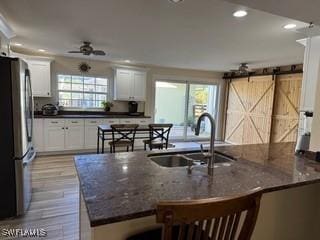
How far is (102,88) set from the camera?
257 inches

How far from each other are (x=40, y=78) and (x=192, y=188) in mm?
5332

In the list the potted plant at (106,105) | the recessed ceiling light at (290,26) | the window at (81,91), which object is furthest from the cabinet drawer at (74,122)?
the recessed ceiling light at (290,26)

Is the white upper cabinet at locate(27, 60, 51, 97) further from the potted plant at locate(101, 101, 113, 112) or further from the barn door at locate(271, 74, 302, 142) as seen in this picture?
the barn door at locate(271, 74, 302, 142)

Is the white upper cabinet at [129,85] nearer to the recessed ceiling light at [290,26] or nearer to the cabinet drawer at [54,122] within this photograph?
the cabinet drawer at [54,122]

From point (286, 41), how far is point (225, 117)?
15.3 feet

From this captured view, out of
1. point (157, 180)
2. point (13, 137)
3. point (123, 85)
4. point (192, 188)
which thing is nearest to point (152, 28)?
point (13, 137)

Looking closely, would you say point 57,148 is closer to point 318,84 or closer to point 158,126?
point 158,126

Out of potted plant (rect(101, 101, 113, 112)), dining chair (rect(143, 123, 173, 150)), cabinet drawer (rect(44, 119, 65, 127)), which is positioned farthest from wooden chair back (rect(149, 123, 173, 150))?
cabinet drawer (rect(44, 119, 65, 127))

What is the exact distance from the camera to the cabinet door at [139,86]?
649cm

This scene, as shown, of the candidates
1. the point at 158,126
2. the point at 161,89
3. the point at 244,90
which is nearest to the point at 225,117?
the point at 244,90

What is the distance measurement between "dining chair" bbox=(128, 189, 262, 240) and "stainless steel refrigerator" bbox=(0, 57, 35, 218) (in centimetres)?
228

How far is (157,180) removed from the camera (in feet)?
4.65

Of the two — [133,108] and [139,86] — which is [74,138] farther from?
[139,86]

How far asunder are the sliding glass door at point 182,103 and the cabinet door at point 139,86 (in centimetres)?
76
